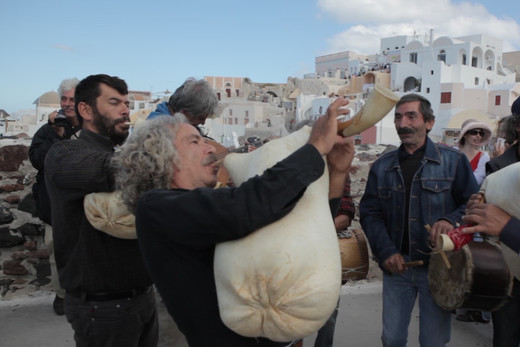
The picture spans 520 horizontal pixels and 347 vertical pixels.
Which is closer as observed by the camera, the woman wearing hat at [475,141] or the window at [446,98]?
the woman wearing hat at [475,141]

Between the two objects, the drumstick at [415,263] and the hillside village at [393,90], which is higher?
the hillside village at [393,90]

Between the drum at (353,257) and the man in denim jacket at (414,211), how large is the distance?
0.25m

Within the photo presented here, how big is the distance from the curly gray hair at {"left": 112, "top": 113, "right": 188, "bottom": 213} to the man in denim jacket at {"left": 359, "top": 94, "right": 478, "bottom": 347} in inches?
73.1

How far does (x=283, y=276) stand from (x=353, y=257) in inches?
86.8

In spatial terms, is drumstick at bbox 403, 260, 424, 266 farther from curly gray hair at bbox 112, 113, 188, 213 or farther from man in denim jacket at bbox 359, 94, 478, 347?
curly gray hair at bbox 112, 113, 188, 213

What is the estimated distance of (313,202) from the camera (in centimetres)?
126

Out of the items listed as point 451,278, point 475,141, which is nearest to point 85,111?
point 451,278

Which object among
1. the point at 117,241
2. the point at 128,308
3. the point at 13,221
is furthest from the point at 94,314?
Answer: the point at 13,221

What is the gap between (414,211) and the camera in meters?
2.87

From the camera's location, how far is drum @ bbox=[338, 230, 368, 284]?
125 inches

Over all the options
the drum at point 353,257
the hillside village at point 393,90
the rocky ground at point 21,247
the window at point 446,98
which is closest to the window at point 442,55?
the hillside village at point 393,90

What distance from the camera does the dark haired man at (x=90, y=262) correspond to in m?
1.99

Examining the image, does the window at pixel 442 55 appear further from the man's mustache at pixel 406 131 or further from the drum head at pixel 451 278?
the drum head at pixel 451 278

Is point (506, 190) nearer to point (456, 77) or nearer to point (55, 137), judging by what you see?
point (55, 137)
